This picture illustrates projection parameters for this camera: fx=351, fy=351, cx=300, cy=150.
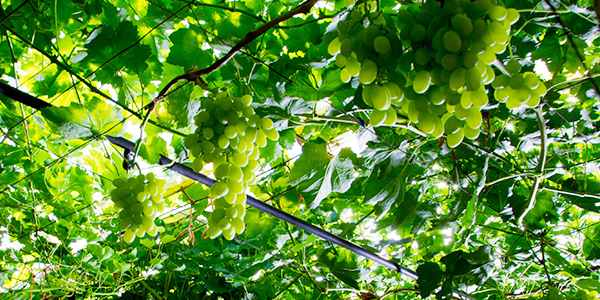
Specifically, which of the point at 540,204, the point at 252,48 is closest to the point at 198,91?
the point at 252,48

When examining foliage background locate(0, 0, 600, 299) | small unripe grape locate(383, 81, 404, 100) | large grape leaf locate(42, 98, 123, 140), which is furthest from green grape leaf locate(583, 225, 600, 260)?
large grape leaf locate(42, 98, 123, 140)

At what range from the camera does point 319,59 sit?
0.98m

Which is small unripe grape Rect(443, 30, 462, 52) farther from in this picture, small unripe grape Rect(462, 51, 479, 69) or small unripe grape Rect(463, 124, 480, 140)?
small unripe grape Rect(463, 124, 480, 140)

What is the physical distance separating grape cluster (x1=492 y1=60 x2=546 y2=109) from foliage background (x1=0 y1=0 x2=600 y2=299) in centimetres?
21

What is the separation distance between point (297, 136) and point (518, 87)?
0.81 metres

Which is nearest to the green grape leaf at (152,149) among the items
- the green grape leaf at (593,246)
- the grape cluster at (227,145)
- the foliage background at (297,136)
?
the foliage background at (297,136)

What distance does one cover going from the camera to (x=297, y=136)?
1283 mm

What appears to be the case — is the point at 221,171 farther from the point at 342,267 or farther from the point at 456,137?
the point at 342,267

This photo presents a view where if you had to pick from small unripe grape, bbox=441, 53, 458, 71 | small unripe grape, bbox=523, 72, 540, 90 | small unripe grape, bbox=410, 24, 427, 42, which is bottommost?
small unripe grape, bbox=523, 72, 540, 90

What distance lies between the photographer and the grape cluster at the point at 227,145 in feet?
2.56

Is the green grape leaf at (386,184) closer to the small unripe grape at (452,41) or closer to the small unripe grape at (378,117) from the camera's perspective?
the small unripe grape at (378,117)

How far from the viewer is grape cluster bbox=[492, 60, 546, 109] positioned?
553mm

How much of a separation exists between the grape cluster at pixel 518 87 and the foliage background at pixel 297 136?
0.21 m

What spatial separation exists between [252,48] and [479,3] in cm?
69
